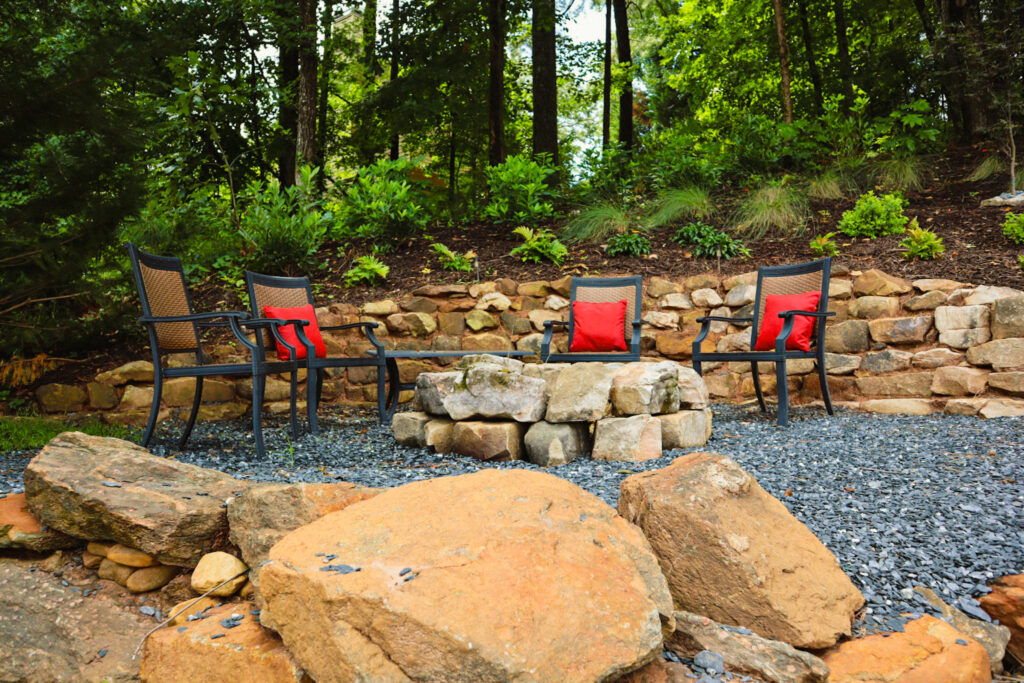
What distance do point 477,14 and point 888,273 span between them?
20.1 feet

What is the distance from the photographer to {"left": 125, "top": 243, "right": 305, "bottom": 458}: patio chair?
11.9 ft

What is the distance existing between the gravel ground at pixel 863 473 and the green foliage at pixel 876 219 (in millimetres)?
1970

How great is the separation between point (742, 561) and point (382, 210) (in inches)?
212

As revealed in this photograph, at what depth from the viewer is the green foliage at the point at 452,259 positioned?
234 inches

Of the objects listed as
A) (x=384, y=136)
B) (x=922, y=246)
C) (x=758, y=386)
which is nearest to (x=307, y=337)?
(x=758, y=386)

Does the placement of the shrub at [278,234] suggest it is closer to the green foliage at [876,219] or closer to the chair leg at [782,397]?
the chair leg at [782,397]

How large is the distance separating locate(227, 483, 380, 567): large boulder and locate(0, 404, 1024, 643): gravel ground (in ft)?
2.41

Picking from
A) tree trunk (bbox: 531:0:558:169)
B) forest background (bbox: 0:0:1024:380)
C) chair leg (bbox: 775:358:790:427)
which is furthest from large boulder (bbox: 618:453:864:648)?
tree trunk (bbox: 531:0:558:169)

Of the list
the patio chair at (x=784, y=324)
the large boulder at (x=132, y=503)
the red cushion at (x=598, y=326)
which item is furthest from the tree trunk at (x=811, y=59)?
the large boulder at (x=132, y=503)

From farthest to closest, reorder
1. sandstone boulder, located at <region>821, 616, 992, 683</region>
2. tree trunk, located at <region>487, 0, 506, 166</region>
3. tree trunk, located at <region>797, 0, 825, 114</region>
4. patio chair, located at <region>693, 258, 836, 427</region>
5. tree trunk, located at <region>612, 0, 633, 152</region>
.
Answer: tree trunk, located at <region>612, 0, 633, 152</region>, tree trunk, located at <region>797, 0, 825, 114</region>, tree trunk, located at <region>487, 0, 506, 166</region>, patio chair, located at <region>693, 258, 836, 427</region>, sandstone boulder, located at <region>821, 616, 992, 683</region>

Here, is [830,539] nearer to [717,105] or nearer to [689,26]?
[689,26]

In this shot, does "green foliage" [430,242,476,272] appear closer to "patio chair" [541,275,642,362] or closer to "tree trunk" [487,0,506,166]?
"patio chair" [541,275,642,362]

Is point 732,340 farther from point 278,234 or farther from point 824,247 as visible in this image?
point 278,234

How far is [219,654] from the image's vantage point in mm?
1706
